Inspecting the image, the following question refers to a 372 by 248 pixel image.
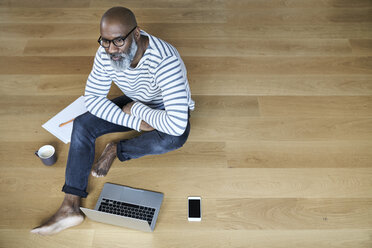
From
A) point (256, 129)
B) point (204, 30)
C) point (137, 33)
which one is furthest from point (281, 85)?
point (137, 33)

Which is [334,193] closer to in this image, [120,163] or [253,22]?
[120,163]

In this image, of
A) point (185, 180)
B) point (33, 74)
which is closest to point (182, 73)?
point (185, 180)

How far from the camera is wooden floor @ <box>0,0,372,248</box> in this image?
1.57 m

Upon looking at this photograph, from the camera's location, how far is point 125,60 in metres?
1.31

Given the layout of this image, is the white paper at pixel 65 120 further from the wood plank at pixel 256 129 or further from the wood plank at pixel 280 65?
the wood plank at pixel 280 65

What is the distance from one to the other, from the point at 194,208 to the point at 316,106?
1.13 metres

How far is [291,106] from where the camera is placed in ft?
6.75

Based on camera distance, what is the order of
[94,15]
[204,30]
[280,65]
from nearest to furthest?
[280,65] → [204,30] → [94,15]

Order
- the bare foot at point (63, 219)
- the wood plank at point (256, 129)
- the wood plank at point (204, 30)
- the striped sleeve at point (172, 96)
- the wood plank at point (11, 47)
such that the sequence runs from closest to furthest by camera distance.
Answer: the striped sleeve at point (172, 96) < the bare foot at point (63, 219) < the wood plank at point (256, 129) < the wood plank at point (11, 47) < the wood plank at point (204, 30)

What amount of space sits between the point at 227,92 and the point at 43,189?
4.39 feet

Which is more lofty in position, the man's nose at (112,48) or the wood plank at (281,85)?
the man's nose at (112,48)

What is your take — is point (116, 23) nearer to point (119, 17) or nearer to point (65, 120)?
point (119, 17)

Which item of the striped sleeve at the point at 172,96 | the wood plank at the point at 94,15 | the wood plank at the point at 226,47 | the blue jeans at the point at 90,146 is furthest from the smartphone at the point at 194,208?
the wood plank at the point at 94,15

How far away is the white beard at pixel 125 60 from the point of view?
4.22 ft
